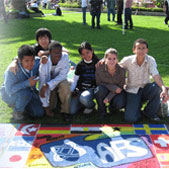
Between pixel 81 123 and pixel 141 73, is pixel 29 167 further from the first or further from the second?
pixel 141 73

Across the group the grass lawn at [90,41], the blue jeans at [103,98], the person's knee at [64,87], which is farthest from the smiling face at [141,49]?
the person's knee at [64,87]

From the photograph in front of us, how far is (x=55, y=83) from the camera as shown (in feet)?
11.3

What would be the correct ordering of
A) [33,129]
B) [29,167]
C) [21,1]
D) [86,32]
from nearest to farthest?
1. [29,167]
2. [33,129]
3. [86,32]
4. [21,1]

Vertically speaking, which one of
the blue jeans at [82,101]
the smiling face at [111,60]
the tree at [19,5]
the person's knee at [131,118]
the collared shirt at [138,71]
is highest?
the tree at [19,5]

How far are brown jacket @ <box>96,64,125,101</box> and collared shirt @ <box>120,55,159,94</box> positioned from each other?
110mm

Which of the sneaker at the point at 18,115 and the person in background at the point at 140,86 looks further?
the sneaker at the point at 18,115

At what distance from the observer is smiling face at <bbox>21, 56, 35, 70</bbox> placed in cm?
328

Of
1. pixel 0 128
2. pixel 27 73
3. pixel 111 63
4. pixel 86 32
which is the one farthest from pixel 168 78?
pixel 86 32

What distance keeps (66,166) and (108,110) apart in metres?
1.44

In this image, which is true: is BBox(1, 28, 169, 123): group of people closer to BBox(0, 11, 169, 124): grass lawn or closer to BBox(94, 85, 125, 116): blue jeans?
BBox(94, 85, 125, 116): blue jeans

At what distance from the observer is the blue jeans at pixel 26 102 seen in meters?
3.44

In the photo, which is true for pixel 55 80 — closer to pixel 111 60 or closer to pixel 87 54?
pixel 87 54

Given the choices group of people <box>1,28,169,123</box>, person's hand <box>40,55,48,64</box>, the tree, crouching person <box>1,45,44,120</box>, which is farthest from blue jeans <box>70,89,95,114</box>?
the tree

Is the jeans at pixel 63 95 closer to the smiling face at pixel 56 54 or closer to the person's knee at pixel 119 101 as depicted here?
the smiling face at pixel 56 54
